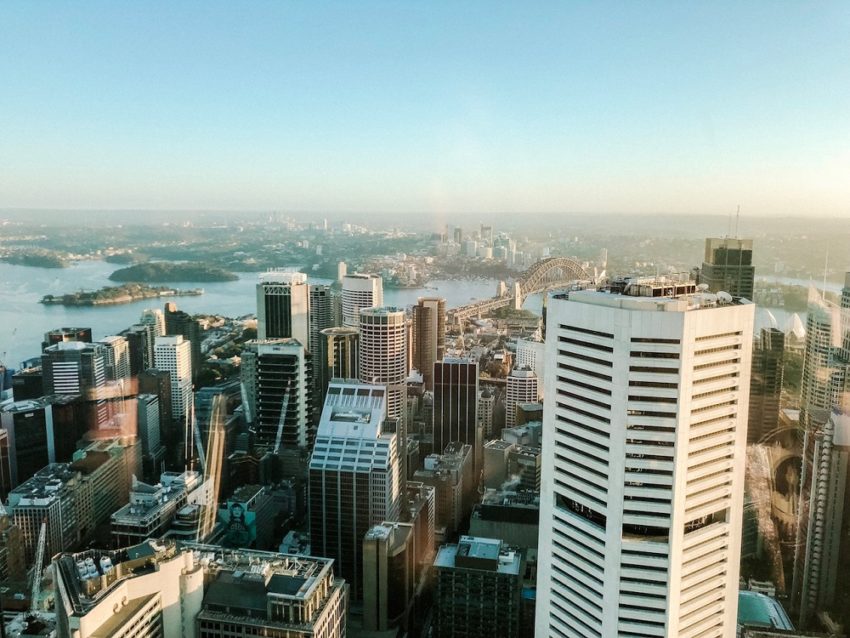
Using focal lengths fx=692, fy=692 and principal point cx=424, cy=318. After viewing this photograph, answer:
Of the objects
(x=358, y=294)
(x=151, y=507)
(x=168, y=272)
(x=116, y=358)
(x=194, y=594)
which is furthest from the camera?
(x=358, y=294)

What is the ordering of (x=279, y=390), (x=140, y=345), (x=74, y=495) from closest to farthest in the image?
(x=74, y=495), (x=279, y=390), (x=140, y=345)

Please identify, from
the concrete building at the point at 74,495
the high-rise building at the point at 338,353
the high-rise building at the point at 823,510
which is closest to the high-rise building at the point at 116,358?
the concrete building at the point at 74,495

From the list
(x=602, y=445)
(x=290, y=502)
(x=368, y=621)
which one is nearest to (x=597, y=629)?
(x=602, y=445)

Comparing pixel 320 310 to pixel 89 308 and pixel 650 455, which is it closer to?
pixel 89 308

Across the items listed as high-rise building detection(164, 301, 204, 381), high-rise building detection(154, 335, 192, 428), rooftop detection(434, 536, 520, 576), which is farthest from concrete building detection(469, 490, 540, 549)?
high-rise building detection(164, 301, 204, 381)

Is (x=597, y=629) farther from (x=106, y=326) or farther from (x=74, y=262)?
(x=106, y=326)

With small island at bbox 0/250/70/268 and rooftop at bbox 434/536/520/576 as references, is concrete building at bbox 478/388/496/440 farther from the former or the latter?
small island at bbox 0/250/70/268

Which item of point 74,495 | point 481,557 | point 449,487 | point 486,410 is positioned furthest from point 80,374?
point 481,557
